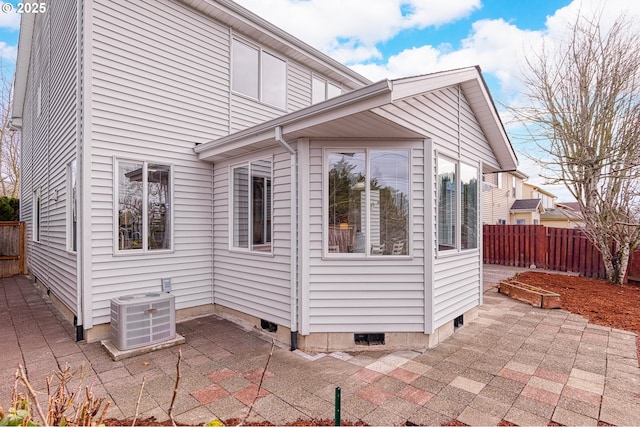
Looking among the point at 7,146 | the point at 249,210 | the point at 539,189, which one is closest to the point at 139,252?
the point at 249,210

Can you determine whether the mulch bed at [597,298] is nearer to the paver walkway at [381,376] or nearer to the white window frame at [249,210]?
the paver walkway at [381,376]

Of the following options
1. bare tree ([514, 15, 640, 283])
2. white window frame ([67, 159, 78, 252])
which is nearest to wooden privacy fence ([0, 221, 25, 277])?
white window frame ([67, 159, 78, 252])

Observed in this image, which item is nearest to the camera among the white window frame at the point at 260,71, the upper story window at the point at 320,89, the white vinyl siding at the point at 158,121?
the white vinyl siding at the point at 158,121

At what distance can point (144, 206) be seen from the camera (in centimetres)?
546

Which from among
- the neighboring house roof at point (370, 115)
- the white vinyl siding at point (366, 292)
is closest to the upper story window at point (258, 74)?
the neighboring house roof at point (370, 115)

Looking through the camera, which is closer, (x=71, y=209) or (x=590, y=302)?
(x=71, y=209)

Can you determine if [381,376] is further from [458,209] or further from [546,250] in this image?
[546,250]

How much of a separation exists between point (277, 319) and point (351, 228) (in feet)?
5.68

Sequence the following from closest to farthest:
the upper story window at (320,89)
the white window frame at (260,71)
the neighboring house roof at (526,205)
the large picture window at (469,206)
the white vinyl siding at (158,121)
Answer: the white vinyl siding at (158,121), the large picture window at (469,206), the white window frame at (260,71), the upper story window at (320,89), the neighboring house roof at (526,205)

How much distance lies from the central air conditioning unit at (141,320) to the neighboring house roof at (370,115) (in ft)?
8.30

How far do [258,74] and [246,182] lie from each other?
10.4 feet

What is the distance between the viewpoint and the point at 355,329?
4.48 metres

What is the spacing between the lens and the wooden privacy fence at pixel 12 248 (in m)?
10.5

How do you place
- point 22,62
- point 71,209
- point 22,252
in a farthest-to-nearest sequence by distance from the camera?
1. point 22,252
2. point 22,62
3. point 71,209
